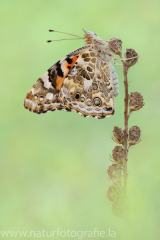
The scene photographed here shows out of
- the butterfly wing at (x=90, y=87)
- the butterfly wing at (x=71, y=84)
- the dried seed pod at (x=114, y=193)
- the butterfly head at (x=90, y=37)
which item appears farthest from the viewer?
the butterfly head at (x=90, y=37)

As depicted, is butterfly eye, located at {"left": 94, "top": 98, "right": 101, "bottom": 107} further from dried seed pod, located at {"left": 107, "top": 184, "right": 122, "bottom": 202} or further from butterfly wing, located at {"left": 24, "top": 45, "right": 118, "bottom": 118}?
dried seed pod, located at {"left": 107, "top": 184, "right": 122, "bottom": 202}

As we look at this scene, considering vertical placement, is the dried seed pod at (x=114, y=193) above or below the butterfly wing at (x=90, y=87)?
below

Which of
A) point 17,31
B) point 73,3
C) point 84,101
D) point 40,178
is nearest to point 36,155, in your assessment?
point 40,178

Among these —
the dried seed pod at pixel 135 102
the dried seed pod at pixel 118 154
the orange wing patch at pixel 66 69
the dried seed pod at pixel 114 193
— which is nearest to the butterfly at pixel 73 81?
the orange wing patch at pixel 66 69

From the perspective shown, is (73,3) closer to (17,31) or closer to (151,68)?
(17,31)

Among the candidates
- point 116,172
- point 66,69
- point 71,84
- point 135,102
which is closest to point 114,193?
point 116,172

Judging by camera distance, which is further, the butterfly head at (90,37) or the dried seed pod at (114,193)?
the butterfly head at (90,37)

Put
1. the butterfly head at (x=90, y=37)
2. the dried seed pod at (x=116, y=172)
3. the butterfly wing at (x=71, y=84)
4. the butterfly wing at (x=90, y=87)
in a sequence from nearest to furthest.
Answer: the dried seed pod at (x=116, y=172) < the butterfly wing at (x=90, y=87) < the butterfly wing at (x=71, y=84) < the butterfly head at (x=90, y=37)

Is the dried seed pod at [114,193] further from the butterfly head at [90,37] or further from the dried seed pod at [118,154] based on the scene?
the butterfly head at [90,37]

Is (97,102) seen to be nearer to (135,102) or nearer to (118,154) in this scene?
(135,102)
